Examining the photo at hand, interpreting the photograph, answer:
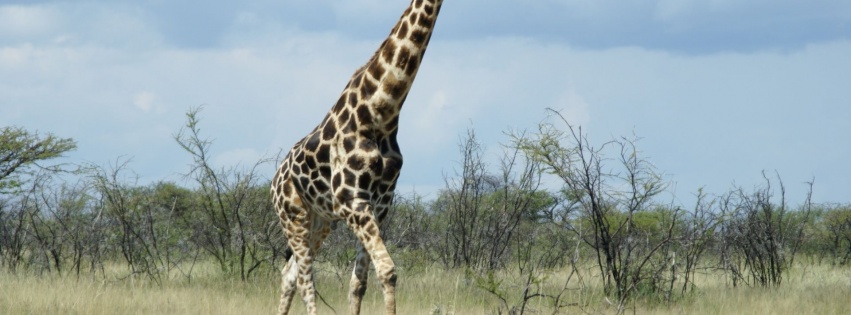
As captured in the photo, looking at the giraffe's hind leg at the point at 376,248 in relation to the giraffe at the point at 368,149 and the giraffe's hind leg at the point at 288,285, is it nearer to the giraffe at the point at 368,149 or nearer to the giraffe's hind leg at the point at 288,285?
the giraffe at the point at 368,149

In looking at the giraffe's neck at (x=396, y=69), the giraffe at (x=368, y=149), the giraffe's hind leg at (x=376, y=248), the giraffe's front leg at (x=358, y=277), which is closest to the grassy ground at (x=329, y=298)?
the giraffe's front leg at (x=358, y=277)

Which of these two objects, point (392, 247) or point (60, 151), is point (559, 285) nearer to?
point (392, 247)

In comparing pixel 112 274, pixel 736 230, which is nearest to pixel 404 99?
pixel 112 274

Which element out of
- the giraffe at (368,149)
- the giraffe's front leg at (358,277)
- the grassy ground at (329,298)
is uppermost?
the giraffe at (368,149)

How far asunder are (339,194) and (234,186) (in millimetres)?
7730

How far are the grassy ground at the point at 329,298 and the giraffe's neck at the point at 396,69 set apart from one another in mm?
2520

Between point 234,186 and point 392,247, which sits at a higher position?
point 234,186

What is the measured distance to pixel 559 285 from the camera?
13.8 m

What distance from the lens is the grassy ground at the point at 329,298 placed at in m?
10.0

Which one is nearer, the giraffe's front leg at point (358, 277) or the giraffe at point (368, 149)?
the giraffe at point (368, 149)

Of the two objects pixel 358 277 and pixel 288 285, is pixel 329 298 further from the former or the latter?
pixel 358 277

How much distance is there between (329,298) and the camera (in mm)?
11242

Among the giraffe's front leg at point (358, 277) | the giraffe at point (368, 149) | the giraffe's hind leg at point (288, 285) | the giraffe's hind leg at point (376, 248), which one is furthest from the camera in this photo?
the giraffe's hind leg at point (288, 285)

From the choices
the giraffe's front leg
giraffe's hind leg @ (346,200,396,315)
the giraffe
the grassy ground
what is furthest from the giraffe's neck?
the grassy ground
